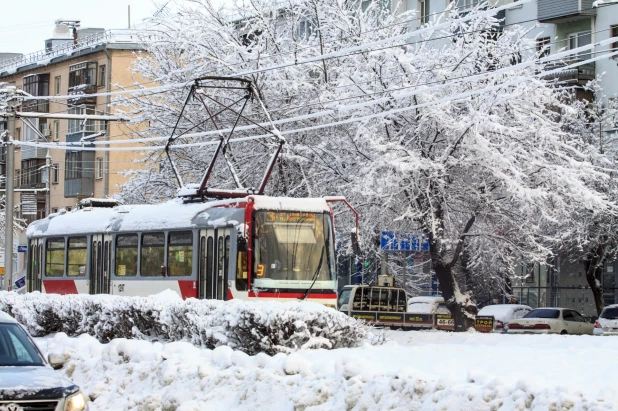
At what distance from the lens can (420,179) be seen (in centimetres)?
2852

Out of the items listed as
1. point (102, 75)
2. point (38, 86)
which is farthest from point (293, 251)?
point (38, 86)

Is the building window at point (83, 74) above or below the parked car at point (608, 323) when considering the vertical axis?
above

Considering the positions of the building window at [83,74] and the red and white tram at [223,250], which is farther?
the building window at [83,74]

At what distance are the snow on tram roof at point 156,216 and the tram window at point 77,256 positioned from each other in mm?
254

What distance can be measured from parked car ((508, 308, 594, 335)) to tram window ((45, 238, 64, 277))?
14.5 m

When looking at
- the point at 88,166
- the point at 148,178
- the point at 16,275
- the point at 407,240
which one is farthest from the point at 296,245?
the point at 16,275

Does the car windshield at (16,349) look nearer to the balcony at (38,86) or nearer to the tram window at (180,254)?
the tram window at (180,254)

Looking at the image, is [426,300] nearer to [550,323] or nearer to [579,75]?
[550,323]

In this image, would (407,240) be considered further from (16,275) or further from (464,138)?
(16,275)

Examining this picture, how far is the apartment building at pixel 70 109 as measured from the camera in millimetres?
62375

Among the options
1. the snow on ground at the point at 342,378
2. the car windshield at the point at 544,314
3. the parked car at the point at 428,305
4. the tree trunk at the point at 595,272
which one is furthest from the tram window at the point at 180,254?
the tree trunk at the point at 595,272

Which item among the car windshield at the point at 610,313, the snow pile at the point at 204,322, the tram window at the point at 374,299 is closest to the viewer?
the snow pile at the point at 204,322

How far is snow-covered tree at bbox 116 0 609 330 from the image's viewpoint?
28109 millimetres

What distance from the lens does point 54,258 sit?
97.1 feet
